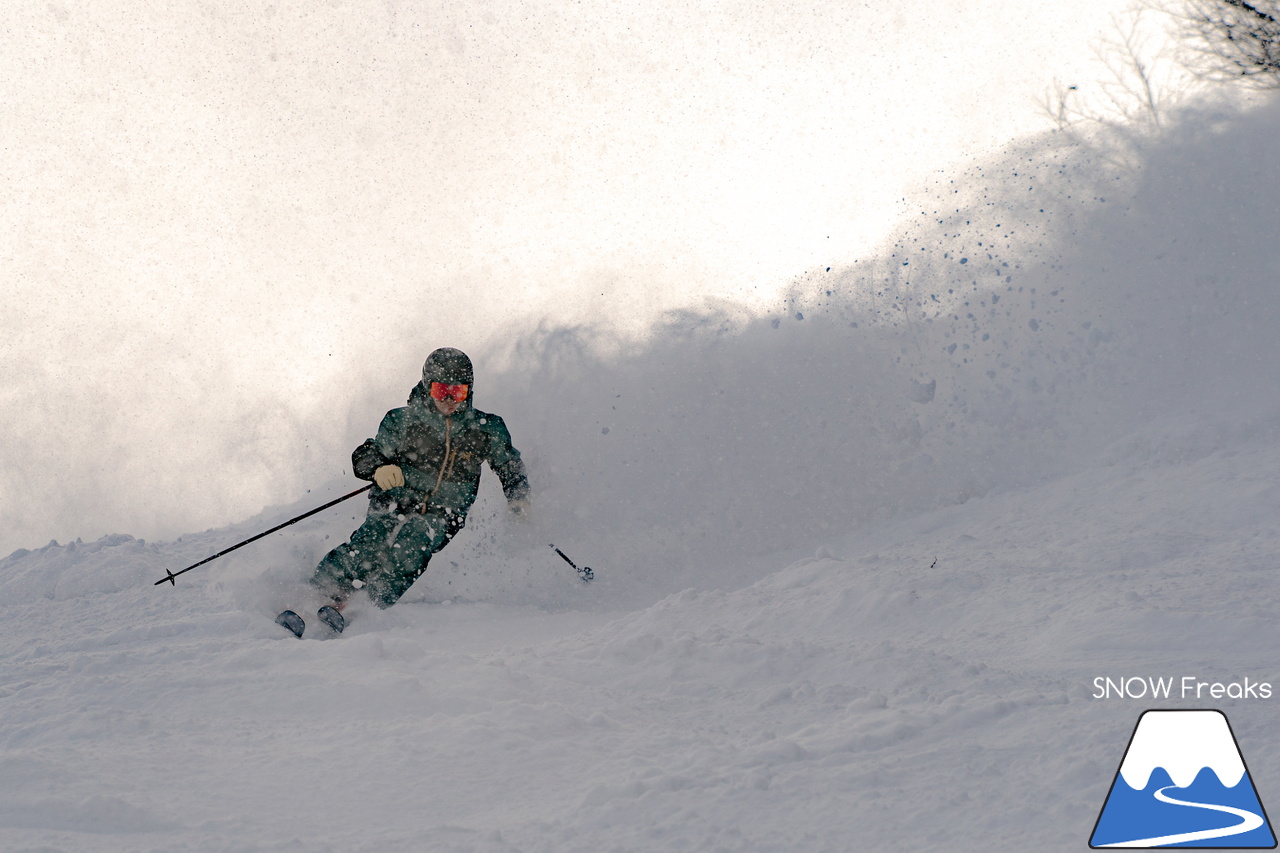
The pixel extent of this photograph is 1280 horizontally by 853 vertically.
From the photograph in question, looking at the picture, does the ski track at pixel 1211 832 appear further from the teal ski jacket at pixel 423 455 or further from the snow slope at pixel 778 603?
the teal ski jacket at pixel 423 455


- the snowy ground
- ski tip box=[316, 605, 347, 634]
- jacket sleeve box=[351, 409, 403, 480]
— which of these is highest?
jacket sleeve box=[351, 409, 403, 480]

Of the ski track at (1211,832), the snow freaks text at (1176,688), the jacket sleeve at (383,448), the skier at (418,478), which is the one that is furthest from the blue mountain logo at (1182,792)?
Answer: the jacket sleeve at (383,448)

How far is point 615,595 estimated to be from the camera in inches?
243

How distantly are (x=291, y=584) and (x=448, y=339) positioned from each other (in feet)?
13.2

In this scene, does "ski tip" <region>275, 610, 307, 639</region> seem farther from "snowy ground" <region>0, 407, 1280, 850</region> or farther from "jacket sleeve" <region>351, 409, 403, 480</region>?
"jacket sleeve" <region>351, 409, 403, 480</region>

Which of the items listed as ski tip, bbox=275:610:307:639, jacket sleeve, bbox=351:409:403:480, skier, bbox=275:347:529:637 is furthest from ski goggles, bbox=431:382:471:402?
ski tip, bbox=275:610:307:639

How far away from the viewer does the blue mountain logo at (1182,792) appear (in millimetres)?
2111

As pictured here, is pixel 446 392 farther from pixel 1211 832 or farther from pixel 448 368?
pixel 1211 832

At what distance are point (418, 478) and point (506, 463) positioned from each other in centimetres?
58

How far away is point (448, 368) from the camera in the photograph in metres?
5.43

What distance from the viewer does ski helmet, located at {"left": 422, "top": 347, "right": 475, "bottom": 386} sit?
17.8 feet

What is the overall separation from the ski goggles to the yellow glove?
1.72ft

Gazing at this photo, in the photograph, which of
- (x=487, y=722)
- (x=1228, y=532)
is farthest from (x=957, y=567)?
(x=487, y=722)

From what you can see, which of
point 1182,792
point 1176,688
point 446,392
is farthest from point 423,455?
point 1182,792
